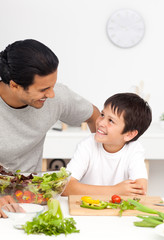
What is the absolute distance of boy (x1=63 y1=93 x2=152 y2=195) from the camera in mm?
1834

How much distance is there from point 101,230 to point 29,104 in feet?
2.34

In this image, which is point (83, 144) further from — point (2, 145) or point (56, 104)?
point (2, 145)

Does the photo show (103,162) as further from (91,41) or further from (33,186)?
(91,41)

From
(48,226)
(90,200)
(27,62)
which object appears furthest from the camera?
(27,62)

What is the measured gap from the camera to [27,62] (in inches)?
59.5

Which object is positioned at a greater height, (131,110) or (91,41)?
(91,41)

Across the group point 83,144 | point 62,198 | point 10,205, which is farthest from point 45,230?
point 83,144

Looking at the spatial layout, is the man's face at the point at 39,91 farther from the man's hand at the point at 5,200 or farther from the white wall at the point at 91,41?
the white wall at the point at 91,41

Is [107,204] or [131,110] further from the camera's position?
[131,110]

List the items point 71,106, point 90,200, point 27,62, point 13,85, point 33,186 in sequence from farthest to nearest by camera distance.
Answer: point 71,106 < point 13,85 < point 27,62 < point 90,200 < point 33,186

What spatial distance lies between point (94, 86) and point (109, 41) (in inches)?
19.3

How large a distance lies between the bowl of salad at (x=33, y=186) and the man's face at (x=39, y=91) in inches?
14.3

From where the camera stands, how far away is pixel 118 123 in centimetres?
185

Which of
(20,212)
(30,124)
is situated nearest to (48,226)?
(20,212)
